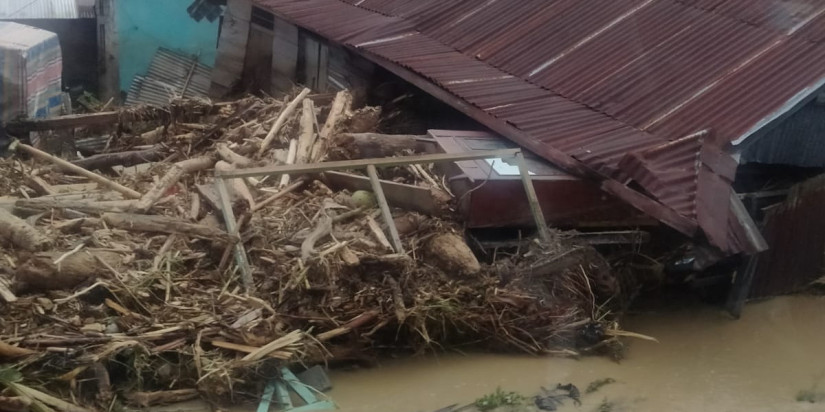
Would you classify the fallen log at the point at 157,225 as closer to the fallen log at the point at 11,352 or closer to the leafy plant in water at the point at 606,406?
the fallen log at the point at 11,352

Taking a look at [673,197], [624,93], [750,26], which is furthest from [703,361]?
[750,26]

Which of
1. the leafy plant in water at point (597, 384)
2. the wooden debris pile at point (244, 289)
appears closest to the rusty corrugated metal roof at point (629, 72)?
the wooden debris pile at point (244, 289)

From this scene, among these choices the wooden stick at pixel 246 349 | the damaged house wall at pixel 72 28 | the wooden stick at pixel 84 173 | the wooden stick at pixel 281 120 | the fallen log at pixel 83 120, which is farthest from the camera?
the damaged house wall at pixel 72 28

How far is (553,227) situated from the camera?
7.14 m

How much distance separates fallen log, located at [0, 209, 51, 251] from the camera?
21.6 feet

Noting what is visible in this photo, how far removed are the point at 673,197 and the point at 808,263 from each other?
6.74 feet

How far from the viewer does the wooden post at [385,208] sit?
265 inches

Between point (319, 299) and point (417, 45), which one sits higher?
point (417, 45)

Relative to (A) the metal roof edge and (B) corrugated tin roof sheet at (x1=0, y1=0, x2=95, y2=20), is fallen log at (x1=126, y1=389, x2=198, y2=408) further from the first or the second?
(B) corrugated tin roof sheet at (x1=0, y1=0, x2=95, y2=20)

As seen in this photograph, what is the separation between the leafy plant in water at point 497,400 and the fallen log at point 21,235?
128 inches

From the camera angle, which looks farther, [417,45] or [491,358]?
[417,45]

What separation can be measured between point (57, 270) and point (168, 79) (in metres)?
8.58

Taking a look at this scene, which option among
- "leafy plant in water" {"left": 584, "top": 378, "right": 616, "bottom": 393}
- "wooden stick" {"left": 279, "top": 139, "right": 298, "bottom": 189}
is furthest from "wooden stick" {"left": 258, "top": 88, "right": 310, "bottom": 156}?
"leafy plant in water" {"left": 584, "top": 378, "right": 616, "bottom": 393}

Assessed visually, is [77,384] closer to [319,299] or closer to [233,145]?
[319,299]
